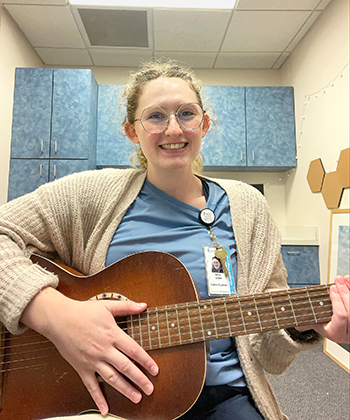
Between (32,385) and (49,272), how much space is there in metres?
0.28

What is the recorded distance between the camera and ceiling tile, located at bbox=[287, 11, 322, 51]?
2508mm

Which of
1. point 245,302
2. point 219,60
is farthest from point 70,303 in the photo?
point 219,60

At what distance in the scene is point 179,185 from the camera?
1044mm

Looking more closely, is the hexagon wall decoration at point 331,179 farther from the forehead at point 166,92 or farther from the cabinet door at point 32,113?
the cabinet door at point 32,113

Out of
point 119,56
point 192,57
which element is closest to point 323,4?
point 192,57

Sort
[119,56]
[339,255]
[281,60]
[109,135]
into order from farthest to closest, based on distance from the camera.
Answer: [281,60] < [119,56] < [109,135] < [339,255]

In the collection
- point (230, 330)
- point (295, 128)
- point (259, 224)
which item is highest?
point (295, 128)

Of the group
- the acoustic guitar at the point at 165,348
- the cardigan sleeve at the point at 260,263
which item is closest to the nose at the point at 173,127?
the cardigan sleeve at the point at 260,263

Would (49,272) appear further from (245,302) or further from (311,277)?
(311,277)

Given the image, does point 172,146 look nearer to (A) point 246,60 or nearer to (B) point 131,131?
(B) point 131,131

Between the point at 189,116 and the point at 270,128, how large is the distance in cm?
240

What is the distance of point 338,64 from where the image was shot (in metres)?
2.25

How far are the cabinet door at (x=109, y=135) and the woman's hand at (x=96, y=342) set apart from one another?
95.6 inches

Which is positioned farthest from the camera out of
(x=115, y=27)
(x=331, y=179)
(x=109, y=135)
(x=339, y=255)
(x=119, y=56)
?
(x=119, y=56)
